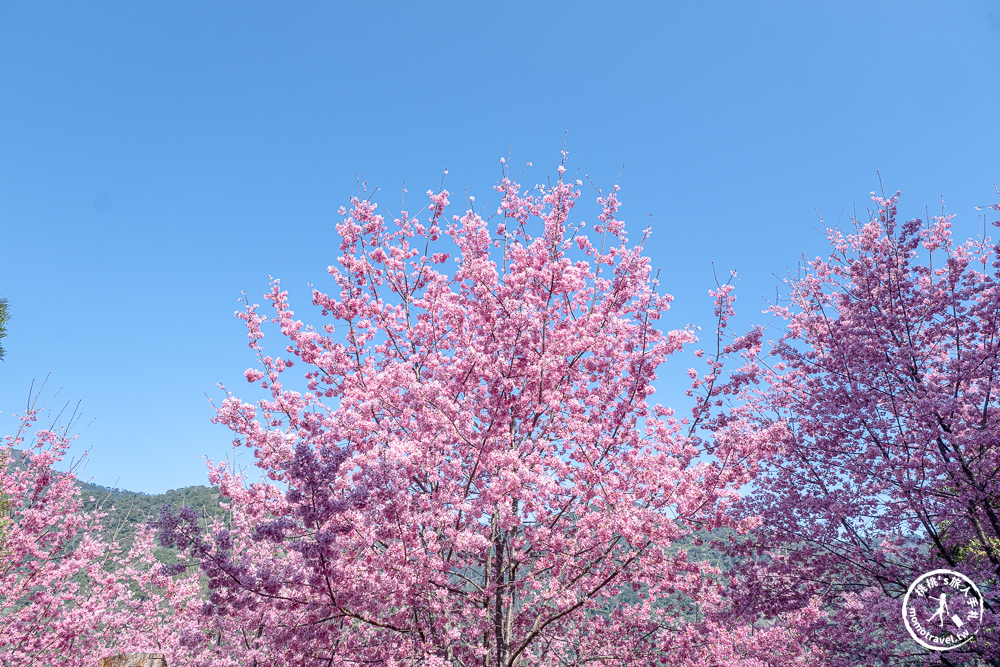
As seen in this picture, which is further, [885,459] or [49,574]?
[49,574]

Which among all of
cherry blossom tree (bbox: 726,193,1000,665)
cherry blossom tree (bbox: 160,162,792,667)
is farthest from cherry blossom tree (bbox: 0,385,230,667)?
cherry blossom tree (bbox: 726,193,1000,665)

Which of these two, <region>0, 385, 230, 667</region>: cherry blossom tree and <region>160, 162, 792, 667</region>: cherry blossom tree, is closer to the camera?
<region>160, 162, 792, 667</region>: cherry blossom tree

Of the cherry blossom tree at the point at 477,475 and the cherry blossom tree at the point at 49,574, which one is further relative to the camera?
the cherry blossom tree at the point at 49,574

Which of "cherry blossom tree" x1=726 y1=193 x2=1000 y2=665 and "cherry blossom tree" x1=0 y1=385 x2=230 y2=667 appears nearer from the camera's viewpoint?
"cherry blossom tree" x1=726 y1=193 x2=1000 y2=665

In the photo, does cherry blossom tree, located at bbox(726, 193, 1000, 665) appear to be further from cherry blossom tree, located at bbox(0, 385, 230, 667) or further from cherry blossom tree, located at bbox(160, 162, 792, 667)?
cherry blossom tree, located at bbox(0, 385, 230, 667)

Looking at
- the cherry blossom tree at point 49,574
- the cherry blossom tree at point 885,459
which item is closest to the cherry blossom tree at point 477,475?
the cherry blossom tree at point 885,459

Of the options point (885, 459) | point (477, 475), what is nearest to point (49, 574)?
point (477, 475)

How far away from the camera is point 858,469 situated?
880cm

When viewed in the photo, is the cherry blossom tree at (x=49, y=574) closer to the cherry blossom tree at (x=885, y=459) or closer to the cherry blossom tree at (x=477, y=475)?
the cherry blossom tree at (x=477, y=475)

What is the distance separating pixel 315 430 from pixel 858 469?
9822 mm

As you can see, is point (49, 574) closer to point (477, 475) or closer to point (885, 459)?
point (477, 475)

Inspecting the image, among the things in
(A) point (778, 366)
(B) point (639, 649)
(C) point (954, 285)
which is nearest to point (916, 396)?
(C) point (954, 285)

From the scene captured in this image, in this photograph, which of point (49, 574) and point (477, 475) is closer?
point (477, 475)

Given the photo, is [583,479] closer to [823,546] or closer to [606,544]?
[606,544]
